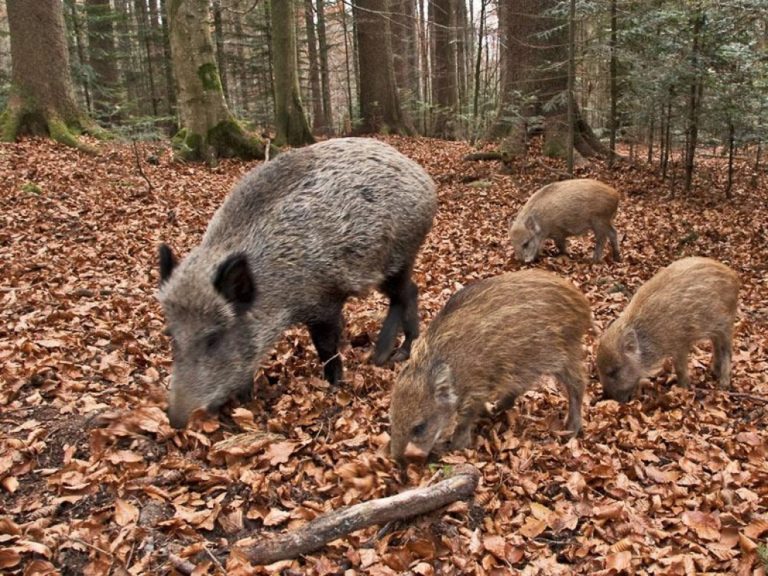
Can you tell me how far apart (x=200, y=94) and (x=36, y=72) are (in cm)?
359

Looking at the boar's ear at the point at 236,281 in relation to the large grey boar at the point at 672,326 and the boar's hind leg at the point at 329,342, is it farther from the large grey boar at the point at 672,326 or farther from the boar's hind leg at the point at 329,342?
Answer: the large grey boar at the point at 672,326

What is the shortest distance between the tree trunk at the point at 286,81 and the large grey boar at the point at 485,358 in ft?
41.9

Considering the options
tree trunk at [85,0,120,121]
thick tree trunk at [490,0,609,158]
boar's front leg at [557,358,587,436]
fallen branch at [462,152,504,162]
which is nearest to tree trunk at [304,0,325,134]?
tree trunk at [85,0,120,121]

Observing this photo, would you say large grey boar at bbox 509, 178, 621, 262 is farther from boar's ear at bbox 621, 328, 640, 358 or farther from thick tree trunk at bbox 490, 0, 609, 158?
thick tree trunk at bbox 490, 0, 609, 158

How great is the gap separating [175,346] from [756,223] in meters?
11.1

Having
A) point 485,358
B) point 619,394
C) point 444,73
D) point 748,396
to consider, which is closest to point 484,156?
point 619,394

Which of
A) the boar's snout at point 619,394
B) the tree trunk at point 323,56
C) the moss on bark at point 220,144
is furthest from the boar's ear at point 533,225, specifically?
the tree trunk at point 323,56

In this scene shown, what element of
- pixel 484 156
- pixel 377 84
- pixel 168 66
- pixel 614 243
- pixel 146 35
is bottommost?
pixel 614 243

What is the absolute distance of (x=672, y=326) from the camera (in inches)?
221

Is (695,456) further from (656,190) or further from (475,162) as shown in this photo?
(475,162)

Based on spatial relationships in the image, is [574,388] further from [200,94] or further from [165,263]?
[200,94]

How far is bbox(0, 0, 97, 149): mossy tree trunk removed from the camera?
13.1m

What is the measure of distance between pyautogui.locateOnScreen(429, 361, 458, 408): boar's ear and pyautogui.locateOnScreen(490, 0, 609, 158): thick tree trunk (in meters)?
11.3

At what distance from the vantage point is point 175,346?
4344 millimetres
